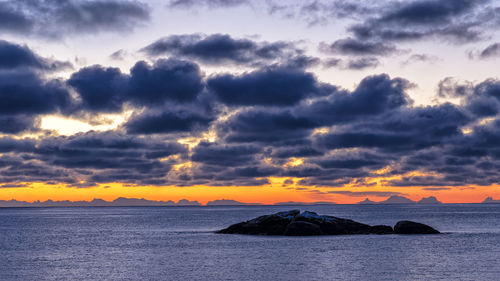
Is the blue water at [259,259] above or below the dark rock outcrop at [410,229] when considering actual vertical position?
below

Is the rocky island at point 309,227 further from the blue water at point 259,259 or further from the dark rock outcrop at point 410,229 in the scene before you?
the blue water at point 259,259

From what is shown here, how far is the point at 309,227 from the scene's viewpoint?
359 ft

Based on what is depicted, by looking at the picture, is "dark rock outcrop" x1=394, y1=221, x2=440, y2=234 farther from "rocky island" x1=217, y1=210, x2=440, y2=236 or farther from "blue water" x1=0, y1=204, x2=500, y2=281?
"blue water" x1=0, y1=204, x2=500, y2=281

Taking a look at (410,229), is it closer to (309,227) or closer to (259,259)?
(309,227)

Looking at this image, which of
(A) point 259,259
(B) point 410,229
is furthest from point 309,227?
(A) point 259,259

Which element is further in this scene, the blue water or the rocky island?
the rocky island

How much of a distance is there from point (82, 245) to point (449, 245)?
60.3m

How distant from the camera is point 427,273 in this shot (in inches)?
2307

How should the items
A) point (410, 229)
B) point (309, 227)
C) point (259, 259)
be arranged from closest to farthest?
point (259, 259)
point (309, 227)
point (410, 229)

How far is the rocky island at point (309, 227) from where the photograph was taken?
109375 mm

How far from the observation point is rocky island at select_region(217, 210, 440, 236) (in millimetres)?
109375

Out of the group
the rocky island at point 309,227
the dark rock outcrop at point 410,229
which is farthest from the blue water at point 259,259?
the dark rock outcrop at point 410,229

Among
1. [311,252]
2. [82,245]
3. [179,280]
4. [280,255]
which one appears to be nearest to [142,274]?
[179,280]

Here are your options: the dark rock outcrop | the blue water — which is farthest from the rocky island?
the blue water
